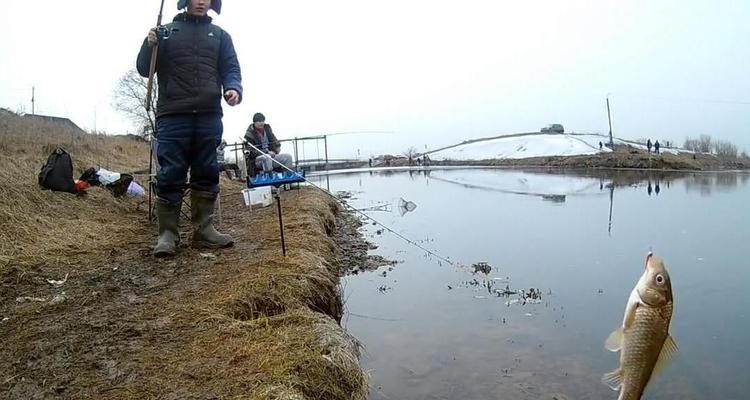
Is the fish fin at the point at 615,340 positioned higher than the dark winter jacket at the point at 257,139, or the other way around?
the dark winter jacket at the point at 257,139

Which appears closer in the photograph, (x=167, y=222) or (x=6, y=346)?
(x=6, y=346)

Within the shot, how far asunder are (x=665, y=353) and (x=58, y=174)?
7379 millimetres

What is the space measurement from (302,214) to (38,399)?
5.49 meters

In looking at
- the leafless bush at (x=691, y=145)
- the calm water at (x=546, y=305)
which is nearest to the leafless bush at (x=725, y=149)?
the leafless bush at (x=691, y=145)

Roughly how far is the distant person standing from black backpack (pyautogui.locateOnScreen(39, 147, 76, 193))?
10.1 feet

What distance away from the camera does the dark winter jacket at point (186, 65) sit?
4.50 m

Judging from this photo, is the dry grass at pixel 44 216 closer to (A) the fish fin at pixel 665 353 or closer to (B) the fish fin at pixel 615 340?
(B) the fish fin at pixel 615 340

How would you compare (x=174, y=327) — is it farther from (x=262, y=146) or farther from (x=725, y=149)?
(x=725, y=149)

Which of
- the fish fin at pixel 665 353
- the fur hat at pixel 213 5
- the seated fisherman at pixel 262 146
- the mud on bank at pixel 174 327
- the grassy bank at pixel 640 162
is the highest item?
the fur hat at pixel 213 5

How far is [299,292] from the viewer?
3.92 m

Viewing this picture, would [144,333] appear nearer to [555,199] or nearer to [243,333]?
[243,333]

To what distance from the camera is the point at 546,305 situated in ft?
18.1

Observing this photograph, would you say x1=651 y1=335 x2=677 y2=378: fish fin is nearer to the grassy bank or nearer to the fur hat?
the fur hat

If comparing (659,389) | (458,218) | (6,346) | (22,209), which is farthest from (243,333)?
(458,218)
